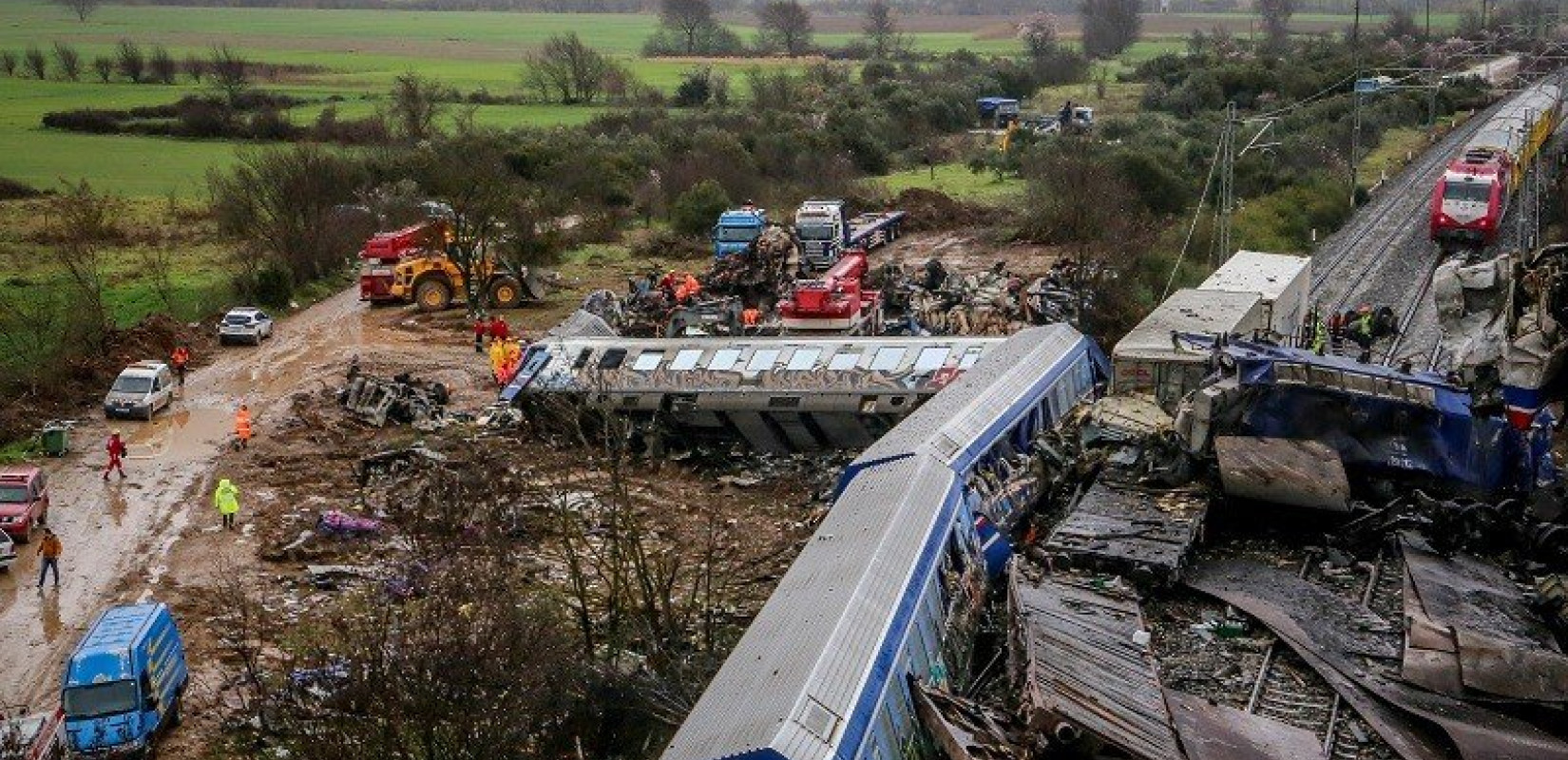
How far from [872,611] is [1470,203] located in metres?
33.0

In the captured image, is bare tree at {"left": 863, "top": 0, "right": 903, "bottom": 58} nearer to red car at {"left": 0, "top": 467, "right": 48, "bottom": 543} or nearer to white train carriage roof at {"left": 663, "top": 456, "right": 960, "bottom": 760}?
red car at {"left": 0, "top": 467, "right": 48, "bottom": 543}

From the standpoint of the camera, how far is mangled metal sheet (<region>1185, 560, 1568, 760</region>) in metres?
14.4

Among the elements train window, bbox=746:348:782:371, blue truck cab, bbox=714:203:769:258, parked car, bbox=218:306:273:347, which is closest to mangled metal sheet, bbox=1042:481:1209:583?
train window, bbox=746:348:782:371

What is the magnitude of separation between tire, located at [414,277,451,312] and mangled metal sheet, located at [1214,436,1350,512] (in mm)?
29038

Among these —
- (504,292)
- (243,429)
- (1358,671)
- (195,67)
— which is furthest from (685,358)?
(195,67)

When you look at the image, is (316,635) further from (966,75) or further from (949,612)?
(966,75)

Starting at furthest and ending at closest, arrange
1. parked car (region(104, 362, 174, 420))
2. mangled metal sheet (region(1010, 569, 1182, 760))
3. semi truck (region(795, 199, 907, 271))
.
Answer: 1. semi truck (region(795, 199, 907, 271))
2. parked car (region(104, 362, 174, 420))
3. mangled metal sheet (region(1010, 569, 1182, 760))

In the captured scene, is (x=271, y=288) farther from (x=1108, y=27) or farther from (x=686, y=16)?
(x=686, y=16)

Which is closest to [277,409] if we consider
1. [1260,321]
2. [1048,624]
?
[1260,321]

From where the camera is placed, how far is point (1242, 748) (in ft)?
45.3

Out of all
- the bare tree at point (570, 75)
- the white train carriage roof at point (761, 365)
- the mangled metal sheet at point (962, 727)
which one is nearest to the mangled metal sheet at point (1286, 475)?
the mangled metal sheet at point (962, 727)

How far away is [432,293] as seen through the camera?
44.6m

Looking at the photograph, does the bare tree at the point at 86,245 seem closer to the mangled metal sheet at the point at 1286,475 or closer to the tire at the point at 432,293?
the tire at the point at 432,293

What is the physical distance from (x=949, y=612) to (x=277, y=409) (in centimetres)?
2216
